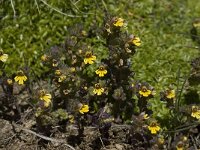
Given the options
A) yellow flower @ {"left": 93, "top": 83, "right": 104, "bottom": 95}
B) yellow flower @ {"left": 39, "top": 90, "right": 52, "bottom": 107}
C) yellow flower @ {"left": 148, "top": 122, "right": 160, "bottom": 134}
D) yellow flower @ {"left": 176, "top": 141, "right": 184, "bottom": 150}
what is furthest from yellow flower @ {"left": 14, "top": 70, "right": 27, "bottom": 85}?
yellow flower @ {"left": 176, "top": 141, "right": 184, "bottom": 150}

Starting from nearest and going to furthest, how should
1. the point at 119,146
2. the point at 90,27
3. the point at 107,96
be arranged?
the point at 119,146 < the point at 107,96 < the point at 90,27

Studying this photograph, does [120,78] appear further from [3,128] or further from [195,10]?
[195,10]

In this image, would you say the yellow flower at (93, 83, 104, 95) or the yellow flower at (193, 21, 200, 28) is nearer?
the yellow flower at (93, 83, 104, 95)

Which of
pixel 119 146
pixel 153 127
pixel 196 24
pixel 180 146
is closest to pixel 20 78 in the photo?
pixel 119 146

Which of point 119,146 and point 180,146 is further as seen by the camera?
point 119,146

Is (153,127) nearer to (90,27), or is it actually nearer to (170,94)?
(170,94)

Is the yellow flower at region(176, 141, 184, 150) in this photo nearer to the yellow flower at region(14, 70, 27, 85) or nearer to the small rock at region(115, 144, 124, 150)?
the small rock at region(115, 144, 124, 150)

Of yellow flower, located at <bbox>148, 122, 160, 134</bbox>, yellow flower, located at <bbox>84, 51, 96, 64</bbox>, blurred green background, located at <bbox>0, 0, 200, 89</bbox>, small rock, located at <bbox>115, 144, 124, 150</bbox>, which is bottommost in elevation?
small rock, located at <bbox>115, 144, 124, 150</bbox>

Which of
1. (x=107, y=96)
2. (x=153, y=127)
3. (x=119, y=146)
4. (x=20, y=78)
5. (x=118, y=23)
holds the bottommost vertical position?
(x=119, y=146)
